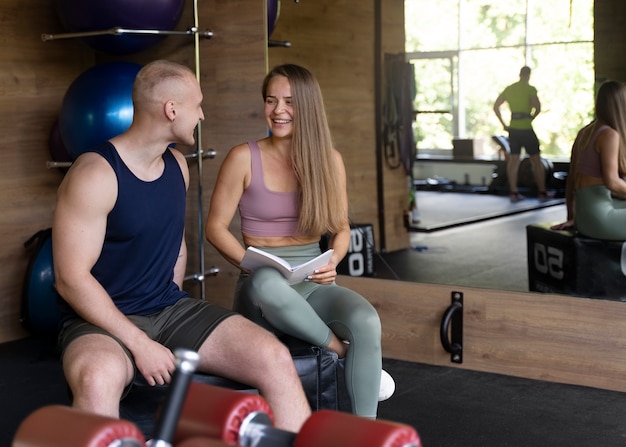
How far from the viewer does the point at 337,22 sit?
146 inches

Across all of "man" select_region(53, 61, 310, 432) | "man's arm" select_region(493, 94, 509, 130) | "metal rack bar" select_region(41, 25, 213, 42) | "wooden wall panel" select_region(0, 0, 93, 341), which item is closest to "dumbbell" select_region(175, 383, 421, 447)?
"man" select_region(53, 61, 310, 432)

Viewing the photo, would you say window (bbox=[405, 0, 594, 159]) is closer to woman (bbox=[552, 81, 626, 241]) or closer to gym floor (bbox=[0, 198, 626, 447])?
woman (bbox=[552, 81, 626, 241])

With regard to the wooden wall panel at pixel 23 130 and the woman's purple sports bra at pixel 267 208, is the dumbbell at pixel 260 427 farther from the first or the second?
the wooden wall panel at pixel 23 130

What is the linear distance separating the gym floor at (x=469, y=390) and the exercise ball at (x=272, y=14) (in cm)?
106

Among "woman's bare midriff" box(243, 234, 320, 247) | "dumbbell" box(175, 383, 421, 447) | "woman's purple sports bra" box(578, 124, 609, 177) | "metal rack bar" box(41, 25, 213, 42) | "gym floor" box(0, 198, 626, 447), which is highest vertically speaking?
"metal rack bar" box(41, 25, 213, 42)

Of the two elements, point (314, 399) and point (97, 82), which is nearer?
point (314, 399)

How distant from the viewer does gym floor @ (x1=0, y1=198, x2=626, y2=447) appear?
281 cm

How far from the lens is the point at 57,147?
396 cm

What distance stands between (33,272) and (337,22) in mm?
1668

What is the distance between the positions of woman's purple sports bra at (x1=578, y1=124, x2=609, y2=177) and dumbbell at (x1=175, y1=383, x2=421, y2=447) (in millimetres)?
2240

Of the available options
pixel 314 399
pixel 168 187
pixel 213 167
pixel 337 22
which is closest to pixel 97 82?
pixel 213 167

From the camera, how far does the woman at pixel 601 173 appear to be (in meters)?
3.13

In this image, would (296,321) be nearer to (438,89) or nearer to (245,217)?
(245,217)

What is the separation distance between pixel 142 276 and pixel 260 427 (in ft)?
3.42
